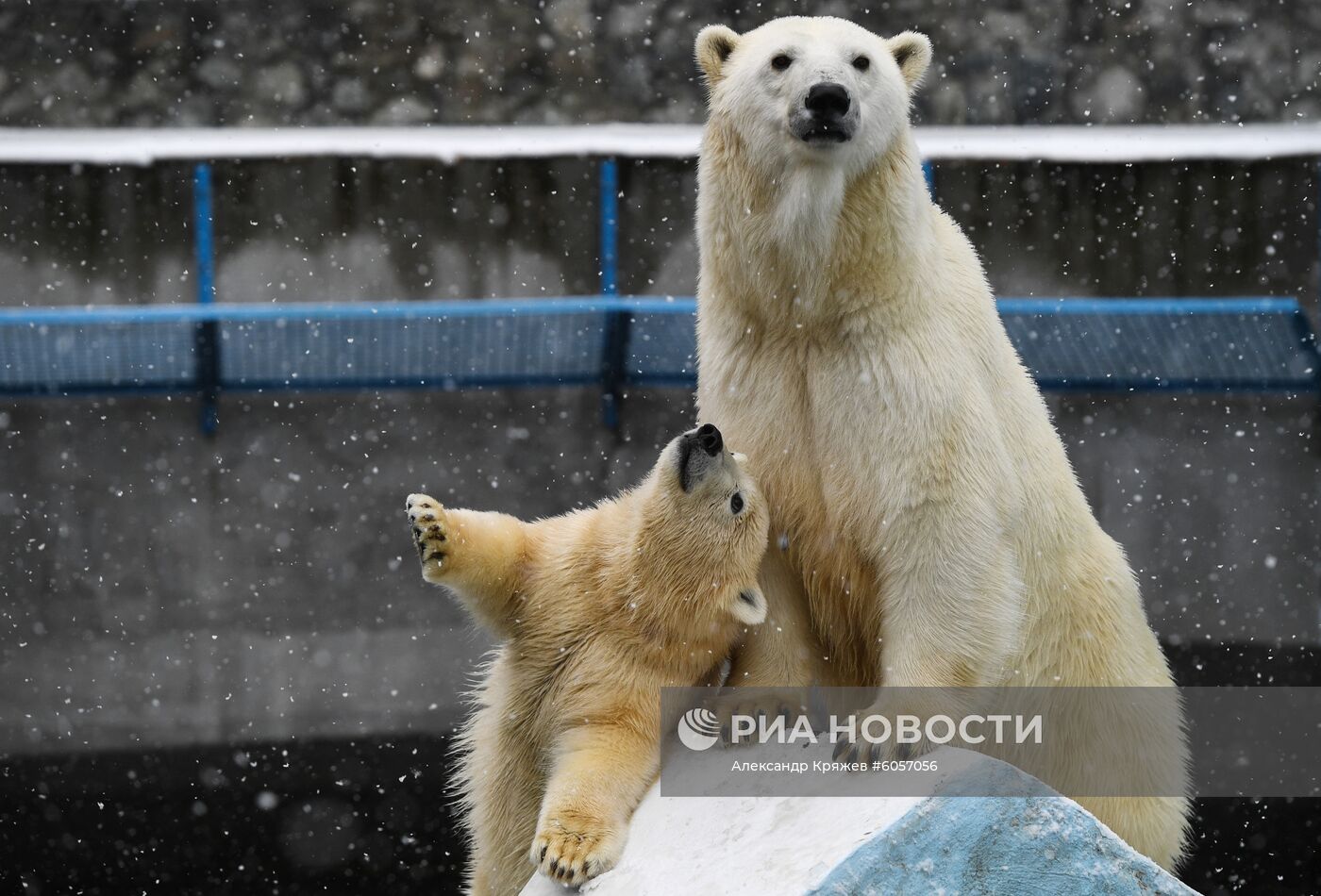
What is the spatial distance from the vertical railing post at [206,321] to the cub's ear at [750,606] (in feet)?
17.1

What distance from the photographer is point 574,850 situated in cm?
339

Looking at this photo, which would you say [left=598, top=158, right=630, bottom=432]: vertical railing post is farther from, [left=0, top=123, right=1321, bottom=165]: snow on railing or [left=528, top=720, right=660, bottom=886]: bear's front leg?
[left=528, top=720, right=660, bottom=886]: bear's front leg

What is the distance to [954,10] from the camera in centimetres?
980

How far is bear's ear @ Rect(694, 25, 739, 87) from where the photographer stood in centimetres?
394

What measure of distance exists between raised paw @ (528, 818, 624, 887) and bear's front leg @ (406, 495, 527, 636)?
67 centimetres

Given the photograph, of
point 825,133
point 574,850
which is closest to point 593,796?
point 574,850

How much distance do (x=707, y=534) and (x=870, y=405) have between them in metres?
0.54

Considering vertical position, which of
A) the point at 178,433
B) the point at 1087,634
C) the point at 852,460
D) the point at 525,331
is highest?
the point at 852,460

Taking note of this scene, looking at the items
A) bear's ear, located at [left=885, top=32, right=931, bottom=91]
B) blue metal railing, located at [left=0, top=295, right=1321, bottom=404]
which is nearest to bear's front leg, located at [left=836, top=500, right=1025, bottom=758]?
bear's ear, located at [left=885, top=32, right=931, bottom=91]

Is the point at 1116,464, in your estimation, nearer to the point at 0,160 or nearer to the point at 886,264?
the point at 886,264

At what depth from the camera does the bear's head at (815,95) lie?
3.47 metres

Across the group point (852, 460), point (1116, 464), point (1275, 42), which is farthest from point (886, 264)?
point (1275, 42)

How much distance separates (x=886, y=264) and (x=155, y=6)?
7.30 m

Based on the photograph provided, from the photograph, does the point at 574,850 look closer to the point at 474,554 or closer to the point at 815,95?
the point at 474,554
